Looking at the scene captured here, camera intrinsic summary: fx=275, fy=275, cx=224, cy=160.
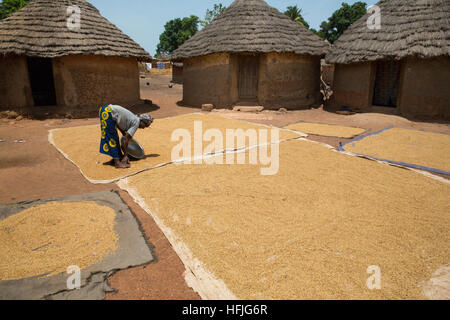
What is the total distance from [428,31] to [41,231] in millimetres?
11508

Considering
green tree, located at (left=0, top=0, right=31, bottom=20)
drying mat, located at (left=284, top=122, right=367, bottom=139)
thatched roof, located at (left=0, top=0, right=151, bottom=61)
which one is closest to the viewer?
drying mat, located at (left=284, top=122, right=367, bottom=139)

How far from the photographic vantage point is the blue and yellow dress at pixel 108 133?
425cm

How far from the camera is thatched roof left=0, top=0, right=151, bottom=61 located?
862cm

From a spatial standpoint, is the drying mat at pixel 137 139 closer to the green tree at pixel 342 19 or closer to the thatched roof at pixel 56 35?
the thatched roof at pixel 56 35

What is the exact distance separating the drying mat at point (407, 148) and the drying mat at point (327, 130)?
0.44 m

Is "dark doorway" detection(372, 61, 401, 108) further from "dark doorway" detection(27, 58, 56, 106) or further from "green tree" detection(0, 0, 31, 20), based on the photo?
"green tree" detection(0, 0, 31, 20)

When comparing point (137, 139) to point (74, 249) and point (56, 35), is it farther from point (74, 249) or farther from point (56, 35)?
point (56, 35)

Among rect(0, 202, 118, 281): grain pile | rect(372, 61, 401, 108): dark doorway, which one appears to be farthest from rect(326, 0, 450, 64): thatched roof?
rect(0, 202, 118, 281): grain pile

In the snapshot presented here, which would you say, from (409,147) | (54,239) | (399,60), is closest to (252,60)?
(399,60)

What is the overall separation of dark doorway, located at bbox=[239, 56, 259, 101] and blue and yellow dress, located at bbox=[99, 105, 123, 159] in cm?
793

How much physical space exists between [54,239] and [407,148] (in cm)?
622

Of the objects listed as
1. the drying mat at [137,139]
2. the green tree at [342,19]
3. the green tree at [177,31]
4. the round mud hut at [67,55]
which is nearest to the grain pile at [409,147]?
the drying mat at [137,139]

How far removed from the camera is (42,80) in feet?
38.2

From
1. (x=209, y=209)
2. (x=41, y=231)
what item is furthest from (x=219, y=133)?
(x=41, y=231)
